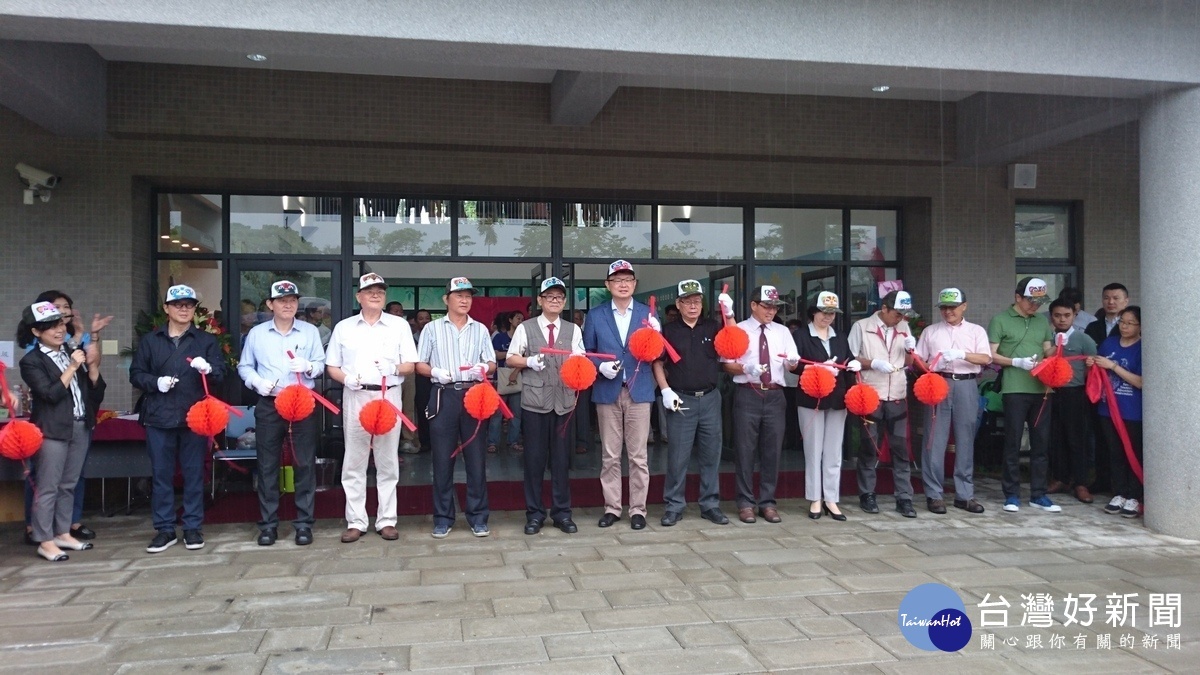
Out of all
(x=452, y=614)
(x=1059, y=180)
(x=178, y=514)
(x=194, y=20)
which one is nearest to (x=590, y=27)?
(x=194, y=20)

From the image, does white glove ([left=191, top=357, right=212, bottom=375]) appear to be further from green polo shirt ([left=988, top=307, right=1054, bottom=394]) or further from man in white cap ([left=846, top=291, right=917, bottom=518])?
green polo shirt ([left=988, top=307, right=1054, bottom=394])

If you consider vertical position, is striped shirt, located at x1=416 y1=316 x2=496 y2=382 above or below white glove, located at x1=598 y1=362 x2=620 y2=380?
above

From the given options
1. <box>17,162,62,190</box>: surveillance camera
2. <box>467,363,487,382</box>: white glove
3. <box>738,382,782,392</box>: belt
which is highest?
<box>17,162,62,190</box>: surveillance camera

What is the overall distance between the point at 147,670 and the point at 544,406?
2870 mm

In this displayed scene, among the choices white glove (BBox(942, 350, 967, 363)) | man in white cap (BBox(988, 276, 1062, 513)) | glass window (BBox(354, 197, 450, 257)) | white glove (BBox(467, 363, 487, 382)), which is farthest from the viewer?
glass window (BBox(354, 197, 450, 257))

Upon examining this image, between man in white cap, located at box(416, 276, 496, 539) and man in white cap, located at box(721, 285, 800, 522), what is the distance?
1.83m

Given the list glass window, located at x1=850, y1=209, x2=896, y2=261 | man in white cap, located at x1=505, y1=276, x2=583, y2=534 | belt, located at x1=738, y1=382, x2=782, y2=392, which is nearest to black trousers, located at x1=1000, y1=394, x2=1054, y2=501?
belt, located at x1=738, y1=382, x2=782, y2=392

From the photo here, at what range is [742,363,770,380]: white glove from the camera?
5.95 m

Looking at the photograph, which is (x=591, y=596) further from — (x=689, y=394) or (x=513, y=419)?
(x=513, y=419)

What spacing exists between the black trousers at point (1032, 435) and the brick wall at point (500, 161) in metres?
2.16

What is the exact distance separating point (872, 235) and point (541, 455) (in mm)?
4968

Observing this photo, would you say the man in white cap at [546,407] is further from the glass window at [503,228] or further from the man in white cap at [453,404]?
the glass window at [503,228]

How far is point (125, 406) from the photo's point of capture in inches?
284

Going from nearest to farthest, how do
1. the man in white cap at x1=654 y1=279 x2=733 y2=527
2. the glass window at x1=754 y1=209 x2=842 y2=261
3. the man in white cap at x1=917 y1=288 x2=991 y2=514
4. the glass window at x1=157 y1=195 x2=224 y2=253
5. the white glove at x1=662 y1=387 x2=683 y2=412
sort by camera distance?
the white glove at x1=662 y1=387 x2=683 y2=412 → the man in white cap at x1=654 y1=279 x2=733 y2=527 → the man in white cap at x1=917 y1=288 x2=991 y2=514 → the glass window at x1=157 y1=195 x2=224 y2=253 → the glass window at x1=754 y1=209 x2=842 y2=261
